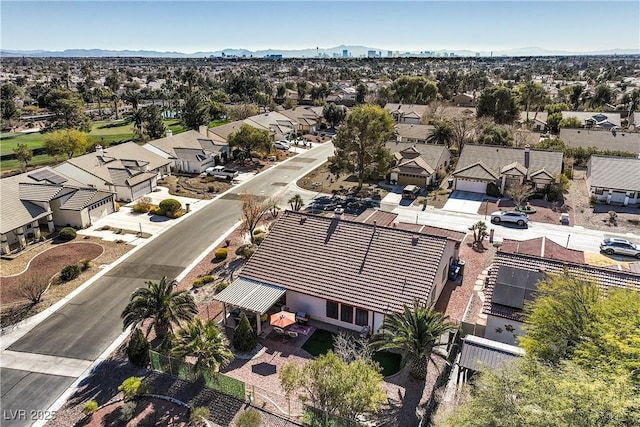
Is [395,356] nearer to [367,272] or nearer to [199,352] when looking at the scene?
[367,272]

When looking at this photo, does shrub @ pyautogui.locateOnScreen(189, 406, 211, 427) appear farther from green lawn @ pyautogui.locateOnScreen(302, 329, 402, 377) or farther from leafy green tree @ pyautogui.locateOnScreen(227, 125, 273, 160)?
leafy green tree @ pyautogui.locateOnScreen(227, 125, 273, 160)

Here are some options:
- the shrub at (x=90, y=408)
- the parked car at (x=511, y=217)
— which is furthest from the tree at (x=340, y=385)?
the parked car at (x=511, y=217)

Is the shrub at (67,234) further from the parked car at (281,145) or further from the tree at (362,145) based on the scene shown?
the parked car at (281,145)

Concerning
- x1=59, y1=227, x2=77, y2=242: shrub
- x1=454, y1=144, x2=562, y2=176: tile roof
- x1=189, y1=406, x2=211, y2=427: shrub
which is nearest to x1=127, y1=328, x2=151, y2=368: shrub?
x1=189, y1=406, x2=211, y2=427: shrub

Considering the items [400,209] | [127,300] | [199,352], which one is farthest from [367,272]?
[400,209]

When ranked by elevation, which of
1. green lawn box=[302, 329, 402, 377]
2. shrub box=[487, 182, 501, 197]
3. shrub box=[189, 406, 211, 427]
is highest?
shrub box=[487, 182, 501, 197]
